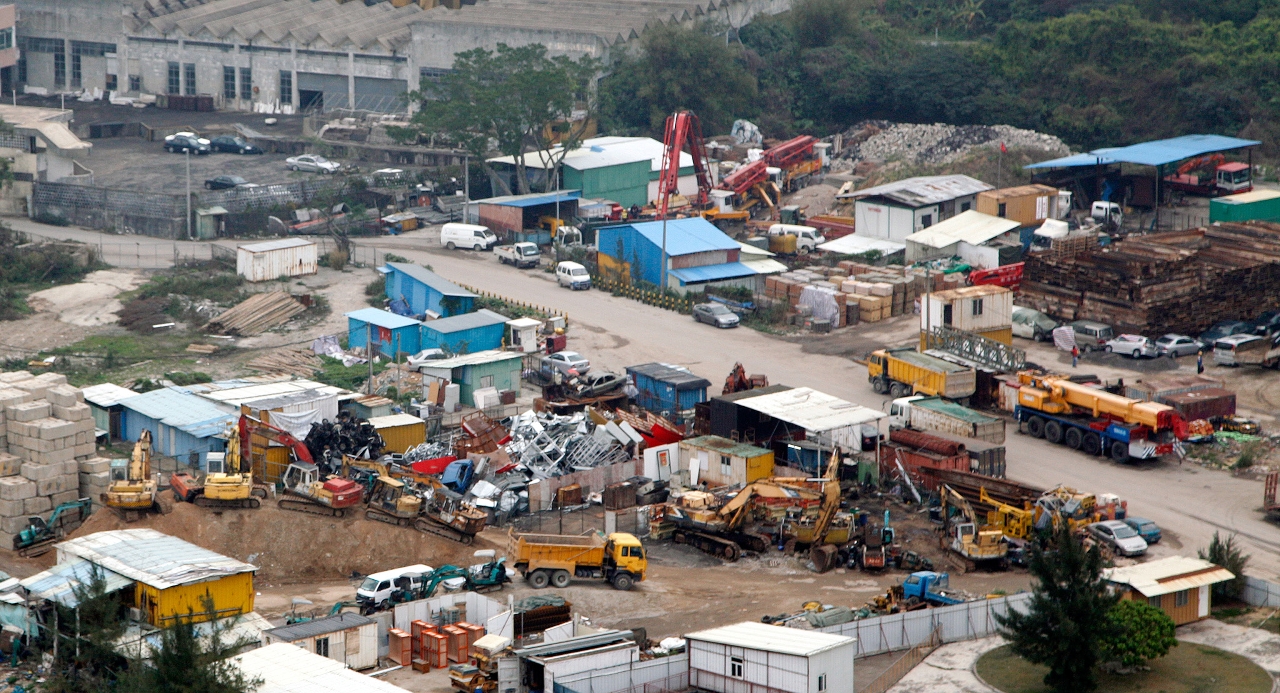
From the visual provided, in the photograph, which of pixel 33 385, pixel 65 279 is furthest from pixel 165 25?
pixel 33 385

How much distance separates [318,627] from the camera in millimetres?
34562

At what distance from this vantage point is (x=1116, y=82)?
303 ft

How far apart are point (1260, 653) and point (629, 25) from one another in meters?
67.8

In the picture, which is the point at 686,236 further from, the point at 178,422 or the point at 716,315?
the point at 178,422

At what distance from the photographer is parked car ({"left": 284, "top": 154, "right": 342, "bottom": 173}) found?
8506 cm

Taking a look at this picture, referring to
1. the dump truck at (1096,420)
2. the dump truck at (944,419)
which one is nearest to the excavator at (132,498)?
the dump truck at (944,419)

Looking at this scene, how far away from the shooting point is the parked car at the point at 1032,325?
60719 millimetres

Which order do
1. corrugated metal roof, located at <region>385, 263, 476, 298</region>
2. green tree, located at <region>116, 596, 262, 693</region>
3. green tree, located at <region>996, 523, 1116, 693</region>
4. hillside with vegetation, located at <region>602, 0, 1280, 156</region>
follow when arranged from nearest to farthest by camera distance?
green tree, located at <region>116, 596, 262, 693</region> → green tree, located at <region>996, 523, 1116, 693</region> → corrugated metal roof, located at <region>385, 263, 476, 298</region> → hillside with vegetation, located at <region>602, 0, 1280, 156</region>

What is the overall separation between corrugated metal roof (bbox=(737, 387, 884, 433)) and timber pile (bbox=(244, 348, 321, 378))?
1588cm

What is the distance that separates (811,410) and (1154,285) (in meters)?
18.0

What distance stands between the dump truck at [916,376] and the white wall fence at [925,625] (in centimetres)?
1543

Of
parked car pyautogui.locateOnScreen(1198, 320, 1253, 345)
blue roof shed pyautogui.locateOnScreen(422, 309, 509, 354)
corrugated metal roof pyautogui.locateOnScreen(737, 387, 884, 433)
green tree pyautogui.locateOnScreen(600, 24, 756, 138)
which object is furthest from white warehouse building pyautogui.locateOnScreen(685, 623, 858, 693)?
green tree pyautogui.locateOnScreen(600, 24, 756, 138)

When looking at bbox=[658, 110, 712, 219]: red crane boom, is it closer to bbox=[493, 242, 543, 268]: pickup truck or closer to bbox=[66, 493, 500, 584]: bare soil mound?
bbox=[493, 242, 543, 268]: pickup truck

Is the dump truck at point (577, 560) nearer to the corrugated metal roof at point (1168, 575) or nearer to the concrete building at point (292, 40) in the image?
the corrugated metal roof at point (1168, 575)
